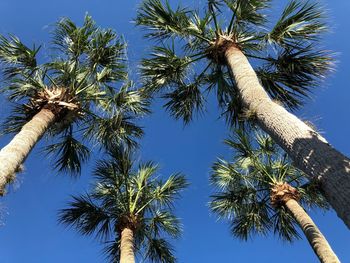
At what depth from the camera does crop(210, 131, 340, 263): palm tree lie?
12.0 meters

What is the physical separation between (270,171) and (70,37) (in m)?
6.63

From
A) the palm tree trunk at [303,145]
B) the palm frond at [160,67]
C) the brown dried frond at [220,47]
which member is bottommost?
the palm tree trunk at [303,145]

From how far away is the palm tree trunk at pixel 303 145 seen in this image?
445 centimetres

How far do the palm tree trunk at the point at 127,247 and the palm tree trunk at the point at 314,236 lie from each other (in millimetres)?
4058

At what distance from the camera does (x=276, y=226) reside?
12570 millimetres

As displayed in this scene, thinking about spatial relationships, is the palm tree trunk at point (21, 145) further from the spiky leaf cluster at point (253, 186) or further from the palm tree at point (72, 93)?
the spiky leaf cluster at point (253, 186)

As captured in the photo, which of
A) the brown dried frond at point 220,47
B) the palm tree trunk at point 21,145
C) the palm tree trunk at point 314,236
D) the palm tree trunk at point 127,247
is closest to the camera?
the palm tree trunk at point 21,145

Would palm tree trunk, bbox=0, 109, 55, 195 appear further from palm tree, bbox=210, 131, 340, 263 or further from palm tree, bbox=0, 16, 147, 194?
palm tree, bbox=210, 131, 340, 263

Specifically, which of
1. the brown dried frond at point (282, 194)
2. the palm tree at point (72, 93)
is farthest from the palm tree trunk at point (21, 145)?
the brown dried frond at point (282, 194)

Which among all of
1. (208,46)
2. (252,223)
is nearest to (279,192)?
(252,223)

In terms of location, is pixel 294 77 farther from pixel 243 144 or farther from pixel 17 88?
pixel 17 88

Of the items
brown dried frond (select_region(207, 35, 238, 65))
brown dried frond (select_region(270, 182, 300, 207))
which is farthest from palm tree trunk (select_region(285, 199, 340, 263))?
brown dried frond (select_region(207, 35, 238, 65))

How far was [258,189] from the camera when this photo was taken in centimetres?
1289

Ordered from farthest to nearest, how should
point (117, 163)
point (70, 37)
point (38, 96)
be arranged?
point (117, 163) < point (70, 37) < point (38, 96)
